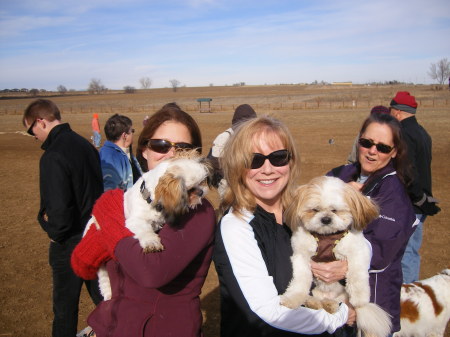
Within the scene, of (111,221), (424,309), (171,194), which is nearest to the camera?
(111,221)

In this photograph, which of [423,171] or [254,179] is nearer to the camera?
[254,179]

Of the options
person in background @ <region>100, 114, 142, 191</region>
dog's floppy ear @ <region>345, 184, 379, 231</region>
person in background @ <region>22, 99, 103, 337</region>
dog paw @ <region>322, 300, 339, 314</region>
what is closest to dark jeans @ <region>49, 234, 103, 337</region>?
person in background @ <region>22, 99, 103, 337</region>

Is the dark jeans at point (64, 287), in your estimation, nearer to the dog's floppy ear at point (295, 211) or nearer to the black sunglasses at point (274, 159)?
the dog's floppy ear at point (295, 211)

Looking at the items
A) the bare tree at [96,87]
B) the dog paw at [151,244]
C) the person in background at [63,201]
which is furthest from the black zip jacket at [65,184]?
the bare tree at [96,87]

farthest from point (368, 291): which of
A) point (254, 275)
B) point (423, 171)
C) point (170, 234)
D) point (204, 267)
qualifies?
point (423, 171)

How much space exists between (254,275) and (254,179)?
2.16ft

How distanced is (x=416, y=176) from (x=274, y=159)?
8.88ft

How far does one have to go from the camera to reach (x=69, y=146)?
3.82 meters

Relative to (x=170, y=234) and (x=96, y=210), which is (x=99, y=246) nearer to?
(x=96, y=210)

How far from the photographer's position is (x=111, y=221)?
2.13 metres

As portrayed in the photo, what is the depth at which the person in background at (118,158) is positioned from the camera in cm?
473

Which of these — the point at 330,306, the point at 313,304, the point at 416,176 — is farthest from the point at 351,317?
the point at 416,176

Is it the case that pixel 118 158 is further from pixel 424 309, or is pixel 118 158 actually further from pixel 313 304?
pixel 424 309

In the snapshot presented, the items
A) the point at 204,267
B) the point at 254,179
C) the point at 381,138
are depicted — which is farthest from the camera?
the point at 381,138
